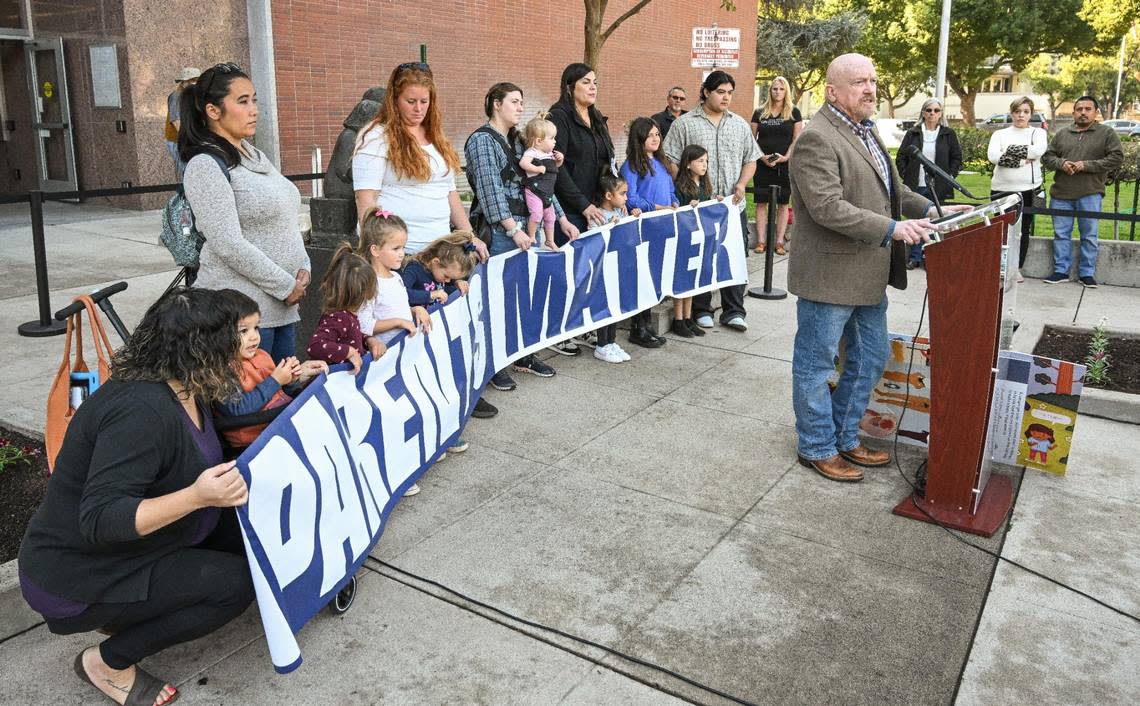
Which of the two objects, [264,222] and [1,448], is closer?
[264,222]

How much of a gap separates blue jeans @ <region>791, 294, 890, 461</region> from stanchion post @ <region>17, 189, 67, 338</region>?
17.2 feet

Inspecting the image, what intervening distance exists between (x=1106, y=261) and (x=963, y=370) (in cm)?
701

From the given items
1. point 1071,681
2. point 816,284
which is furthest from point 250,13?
point 1071,681

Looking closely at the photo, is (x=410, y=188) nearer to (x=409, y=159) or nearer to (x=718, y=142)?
(x=409, y=159)

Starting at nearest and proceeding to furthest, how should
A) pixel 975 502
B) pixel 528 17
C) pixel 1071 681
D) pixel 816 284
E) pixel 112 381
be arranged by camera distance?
pixel 112 381, pixel 1071 681, pixel 975 502, pixel 816 284, pixel 528 17

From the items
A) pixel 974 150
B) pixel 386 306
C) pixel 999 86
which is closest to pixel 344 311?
pixel 386 306

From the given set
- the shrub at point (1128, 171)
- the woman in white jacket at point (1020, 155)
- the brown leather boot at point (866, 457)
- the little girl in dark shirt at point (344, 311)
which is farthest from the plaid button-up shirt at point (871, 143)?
the shrub at point (1128, 171)

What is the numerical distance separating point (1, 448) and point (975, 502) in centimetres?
456

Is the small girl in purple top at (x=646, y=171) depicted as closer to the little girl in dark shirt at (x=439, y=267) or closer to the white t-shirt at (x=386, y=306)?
the little girl in dark shirt at (x=439, y=267)

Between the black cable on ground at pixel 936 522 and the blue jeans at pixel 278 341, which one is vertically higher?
the blue jeans at pixel 278 341

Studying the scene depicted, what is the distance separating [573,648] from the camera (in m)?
3.35

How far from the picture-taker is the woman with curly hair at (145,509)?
2689mm

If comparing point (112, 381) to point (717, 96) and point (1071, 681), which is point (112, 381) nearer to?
point (1071, 681)

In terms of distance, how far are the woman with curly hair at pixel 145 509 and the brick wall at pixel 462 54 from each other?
1269 cm
